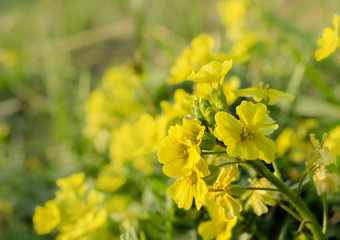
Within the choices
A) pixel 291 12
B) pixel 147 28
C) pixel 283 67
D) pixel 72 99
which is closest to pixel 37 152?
pixel 72 99

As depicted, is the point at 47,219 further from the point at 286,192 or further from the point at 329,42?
the point at 329,42

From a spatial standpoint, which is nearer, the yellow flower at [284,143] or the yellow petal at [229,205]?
the yellow petal at [229,205]

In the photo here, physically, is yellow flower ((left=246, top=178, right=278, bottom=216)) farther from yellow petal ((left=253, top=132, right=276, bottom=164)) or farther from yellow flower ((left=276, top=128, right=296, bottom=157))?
yellow flower ((left=276, top=128, right=296, bottom=157))

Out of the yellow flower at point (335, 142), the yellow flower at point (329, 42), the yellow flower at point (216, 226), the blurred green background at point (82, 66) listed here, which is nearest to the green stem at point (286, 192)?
the yellow flower at point (216, 226)

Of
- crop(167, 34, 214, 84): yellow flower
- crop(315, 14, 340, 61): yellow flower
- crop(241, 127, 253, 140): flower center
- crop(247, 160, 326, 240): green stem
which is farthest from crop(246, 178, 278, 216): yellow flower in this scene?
crop(167, 34, 214, 84): yellow flower

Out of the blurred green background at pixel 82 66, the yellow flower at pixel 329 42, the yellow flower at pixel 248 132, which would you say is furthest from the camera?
the blurred green background at pixel 82 66

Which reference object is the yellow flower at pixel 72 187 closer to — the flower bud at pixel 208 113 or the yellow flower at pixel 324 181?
the flower bud at pixel 208 113
